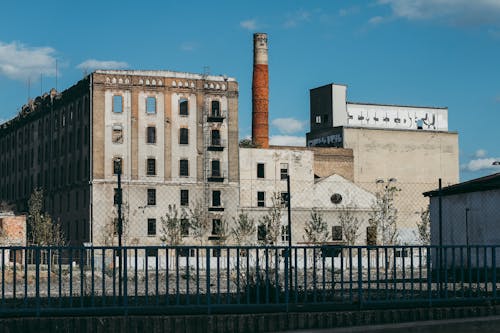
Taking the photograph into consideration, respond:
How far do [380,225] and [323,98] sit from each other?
77.4 ft

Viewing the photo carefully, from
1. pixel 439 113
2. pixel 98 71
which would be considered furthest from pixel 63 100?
pixel 439 113

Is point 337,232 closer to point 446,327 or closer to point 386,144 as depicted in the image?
point 386,144

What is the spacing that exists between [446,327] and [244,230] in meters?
47.5

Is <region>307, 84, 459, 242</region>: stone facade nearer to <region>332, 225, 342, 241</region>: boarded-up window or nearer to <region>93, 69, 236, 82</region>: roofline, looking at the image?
<region>332, 225, 342, 241</region>: boarded-up window

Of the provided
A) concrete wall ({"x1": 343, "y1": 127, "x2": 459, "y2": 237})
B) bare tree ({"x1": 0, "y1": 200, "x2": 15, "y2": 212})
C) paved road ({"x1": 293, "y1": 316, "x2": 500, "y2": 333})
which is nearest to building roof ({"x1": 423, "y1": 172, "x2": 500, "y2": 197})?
paved road ({"x1": 293, "y1": 316, "x2": 500, "y2": 333})

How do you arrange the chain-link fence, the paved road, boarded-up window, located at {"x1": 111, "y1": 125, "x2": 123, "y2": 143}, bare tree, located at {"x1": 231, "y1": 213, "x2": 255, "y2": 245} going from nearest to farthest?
the paved road, bare tree, located at {"x1": 231, "y1": 213, "x2": 255, "y2": 245}, the chain-link fence, boarded-up window, located at {"x1": 111, "y1": 125, "x2": 123, "y2": 143}

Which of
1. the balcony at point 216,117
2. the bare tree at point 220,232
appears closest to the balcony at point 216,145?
the balcony at point 216,117

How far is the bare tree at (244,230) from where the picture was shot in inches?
2447

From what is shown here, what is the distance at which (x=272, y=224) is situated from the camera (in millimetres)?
63500

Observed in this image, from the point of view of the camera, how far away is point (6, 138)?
86062 millimetres

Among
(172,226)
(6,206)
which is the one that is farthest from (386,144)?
(6,206)

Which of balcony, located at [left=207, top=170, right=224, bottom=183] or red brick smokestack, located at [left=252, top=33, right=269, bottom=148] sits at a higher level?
red brick smokestack, located at [left=252, top=33, right=269, bottom=148]

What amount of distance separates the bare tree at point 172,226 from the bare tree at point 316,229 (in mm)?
9192

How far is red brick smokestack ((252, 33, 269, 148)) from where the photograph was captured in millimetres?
71438
